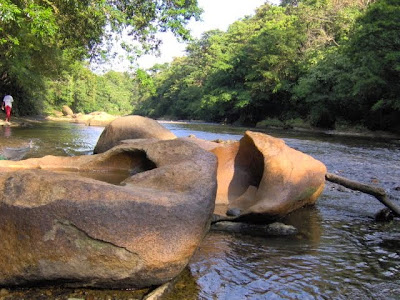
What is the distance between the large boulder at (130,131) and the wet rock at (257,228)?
11.4ft

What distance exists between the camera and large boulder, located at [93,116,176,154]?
7.64 metres

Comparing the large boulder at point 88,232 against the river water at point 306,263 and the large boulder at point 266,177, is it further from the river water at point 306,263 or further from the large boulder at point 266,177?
the large boulder at point 266,177

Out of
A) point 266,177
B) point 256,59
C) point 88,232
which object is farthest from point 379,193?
point 256,59

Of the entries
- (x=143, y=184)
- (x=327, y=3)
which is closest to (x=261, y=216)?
(x=143, y=184)

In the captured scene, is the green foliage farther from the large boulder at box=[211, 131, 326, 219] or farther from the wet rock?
the wet rock

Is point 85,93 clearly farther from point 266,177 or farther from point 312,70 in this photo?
point 266,177

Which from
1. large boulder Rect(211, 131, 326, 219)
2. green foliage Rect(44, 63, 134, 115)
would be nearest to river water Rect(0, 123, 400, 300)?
large boulder Rect(211, 131, 326, 219)

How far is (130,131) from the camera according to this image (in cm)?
764

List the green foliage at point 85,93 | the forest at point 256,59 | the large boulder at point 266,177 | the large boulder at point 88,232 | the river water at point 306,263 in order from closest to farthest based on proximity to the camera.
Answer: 1. the large boulder at point 88,232
2. the river water at point 306,263
3. the large boulder at point 266,177
4. the forest at point 256,59
5. the green foliage at point 85,93

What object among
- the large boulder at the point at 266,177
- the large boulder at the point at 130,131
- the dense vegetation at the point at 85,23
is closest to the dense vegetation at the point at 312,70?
the dense vegetation at the point at 85,23

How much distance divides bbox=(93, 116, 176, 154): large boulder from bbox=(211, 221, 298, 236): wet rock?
3466mm

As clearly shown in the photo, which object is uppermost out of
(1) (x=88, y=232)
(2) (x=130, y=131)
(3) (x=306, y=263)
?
(2) (x=130, y=131)

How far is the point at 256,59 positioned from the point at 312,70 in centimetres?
1029

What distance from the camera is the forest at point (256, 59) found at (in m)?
14.0
